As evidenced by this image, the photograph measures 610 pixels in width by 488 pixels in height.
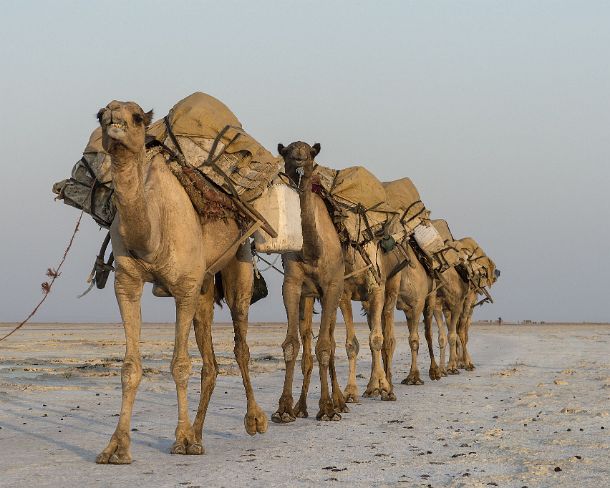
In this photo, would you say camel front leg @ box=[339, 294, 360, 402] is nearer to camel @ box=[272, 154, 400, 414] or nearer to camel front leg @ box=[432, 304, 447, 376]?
camel @ box=[272, 154, 400, 414]

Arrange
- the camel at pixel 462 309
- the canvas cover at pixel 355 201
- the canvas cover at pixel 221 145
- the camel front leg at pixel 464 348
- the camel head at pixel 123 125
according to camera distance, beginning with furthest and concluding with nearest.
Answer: the camel front leg at pixel 464 348, the camel at pixel 462 309, the canvas cover at pixel 355 201, the canvas cover at pixel 221 145, the camel head at pixel 123 125

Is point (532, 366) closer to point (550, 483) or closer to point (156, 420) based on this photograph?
point (156, 420)

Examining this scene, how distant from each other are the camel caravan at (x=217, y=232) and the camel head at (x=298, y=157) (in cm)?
2

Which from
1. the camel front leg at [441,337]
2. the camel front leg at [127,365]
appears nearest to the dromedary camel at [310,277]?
the camel front leg at [127,365]

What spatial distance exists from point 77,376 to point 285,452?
11435mm

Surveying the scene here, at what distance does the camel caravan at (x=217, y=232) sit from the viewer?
849cm

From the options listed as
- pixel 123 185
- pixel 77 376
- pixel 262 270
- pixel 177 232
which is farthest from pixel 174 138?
pixel 77 376

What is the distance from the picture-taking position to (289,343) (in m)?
12.4

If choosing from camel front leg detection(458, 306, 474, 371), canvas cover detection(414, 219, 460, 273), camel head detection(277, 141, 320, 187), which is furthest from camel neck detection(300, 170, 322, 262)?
camel front leg detection(458, 306, 474, 371)

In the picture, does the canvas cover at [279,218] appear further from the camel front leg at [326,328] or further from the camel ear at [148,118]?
the camel ear at [148,118]

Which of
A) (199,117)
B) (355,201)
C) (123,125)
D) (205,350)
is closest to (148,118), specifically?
(123,125)

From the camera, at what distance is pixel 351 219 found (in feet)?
46.1

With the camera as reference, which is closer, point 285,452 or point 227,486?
point 227,486

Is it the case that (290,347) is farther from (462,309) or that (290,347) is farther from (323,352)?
(462,309)
